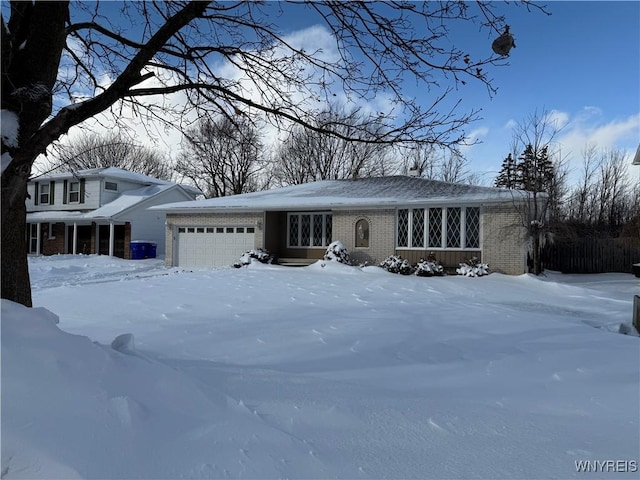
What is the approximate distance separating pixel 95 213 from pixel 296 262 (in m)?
13.9

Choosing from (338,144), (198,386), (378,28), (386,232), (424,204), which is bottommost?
(198,386)

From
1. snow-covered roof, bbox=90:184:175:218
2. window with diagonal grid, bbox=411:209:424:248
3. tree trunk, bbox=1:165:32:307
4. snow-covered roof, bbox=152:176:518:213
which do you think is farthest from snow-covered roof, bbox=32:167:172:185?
tree trunk, bbox=1:165:32:307

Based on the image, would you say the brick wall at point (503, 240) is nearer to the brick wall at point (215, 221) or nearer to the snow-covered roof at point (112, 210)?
the brick wall at point (215, 221)

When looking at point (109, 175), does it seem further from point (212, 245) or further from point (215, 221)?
point (212, 245)

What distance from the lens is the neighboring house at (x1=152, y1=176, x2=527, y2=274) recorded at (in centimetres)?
1500

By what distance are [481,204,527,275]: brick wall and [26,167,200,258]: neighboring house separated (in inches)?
750

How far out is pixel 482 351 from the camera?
518cm

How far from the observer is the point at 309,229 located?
18.7 meters

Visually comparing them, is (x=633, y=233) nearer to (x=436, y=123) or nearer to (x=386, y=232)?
(x=386, y=232)

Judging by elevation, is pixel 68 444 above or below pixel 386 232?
below

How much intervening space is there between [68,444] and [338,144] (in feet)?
103

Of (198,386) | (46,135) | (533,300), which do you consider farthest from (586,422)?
(533,300)
